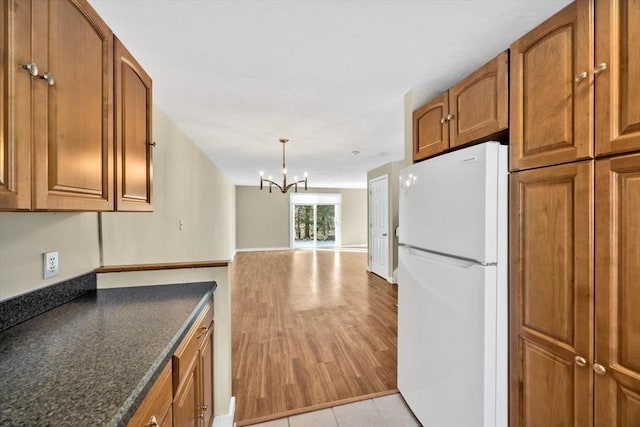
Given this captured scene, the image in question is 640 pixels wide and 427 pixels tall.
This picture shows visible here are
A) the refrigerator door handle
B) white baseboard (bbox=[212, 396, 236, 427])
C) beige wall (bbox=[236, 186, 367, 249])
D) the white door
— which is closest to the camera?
the refrigerator door handle

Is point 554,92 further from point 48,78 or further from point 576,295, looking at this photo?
point 48,78

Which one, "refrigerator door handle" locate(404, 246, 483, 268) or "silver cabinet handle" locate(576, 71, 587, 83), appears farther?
"refrigerator door handle" locate(404, 246, 483, 268)

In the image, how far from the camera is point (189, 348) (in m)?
1.18

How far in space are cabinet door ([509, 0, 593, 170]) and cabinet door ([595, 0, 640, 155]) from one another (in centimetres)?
3

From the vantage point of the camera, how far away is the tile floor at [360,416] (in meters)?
1.76

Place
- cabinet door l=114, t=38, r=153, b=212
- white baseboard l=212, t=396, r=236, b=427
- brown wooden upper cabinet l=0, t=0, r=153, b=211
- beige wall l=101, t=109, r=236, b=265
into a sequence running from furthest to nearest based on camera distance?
1. beige wall l=101, t=109, r=236, b=265
2. white baseboard l=212, t=396, r=236, b=427
3. cabinet door l=114, t=38, r=153, b=212
4. brown wooden upper cabinet l=0, t=0, r=153, b=211

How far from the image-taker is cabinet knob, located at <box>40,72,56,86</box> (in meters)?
0.83

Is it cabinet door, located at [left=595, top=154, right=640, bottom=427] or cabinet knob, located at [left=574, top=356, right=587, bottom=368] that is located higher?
cabinet door, located at [left=595, top=154, right=640, bottom=427]

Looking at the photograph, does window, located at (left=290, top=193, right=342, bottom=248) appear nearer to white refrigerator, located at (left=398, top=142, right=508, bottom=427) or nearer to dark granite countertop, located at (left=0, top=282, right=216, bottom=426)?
white refrigerator, located at (left=398, top=142, right=508, bottom=427)

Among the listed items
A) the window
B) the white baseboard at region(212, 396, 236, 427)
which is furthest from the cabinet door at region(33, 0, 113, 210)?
the window

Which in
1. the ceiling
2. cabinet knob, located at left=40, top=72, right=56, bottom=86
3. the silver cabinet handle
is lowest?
cabinet knob, located at left=40, top=72, right=56, bottom=86

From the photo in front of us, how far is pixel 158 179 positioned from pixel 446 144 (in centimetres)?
256

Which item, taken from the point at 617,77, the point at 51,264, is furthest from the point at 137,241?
the point at 617,77

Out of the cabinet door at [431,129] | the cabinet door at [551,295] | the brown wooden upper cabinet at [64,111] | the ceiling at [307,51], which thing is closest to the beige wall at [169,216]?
the ceiling at [307,51]
